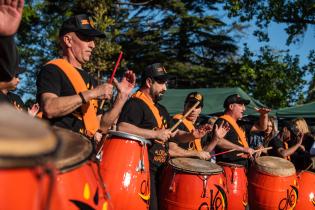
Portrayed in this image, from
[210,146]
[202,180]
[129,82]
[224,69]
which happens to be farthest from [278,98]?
[129,82]

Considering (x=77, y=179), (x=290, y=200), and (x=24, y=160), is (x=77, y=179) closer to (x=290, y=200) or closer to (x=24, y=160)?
(x=24, y=160)

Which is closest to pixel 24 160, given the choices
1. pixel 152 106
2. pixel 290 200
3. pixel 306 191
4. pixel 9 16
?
pixel 9 16

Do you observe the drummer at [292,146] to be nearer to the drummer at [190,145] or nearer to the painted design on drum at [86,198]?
the drummer at [190,145]

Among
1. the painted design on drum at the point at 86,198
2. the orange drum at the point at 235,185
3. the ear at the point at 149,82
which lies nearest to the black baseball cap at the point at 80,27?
the ear at the point at 149,82

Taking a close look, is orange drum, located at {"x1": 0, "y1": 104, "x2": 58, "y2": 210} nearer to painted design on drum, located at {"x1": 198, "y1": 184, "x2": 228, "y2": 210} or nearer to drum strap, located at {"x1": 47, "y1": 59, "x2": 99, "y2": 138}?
drum strap, located at {"x1": 47, "y1": 59, "x2": 99, "y2": 138}

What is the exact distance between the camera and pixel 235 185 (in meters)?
5.44

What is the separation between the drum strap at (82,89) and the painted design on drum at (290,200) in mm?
3887

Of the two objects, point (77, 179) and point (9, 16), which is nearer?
point (77, 179)

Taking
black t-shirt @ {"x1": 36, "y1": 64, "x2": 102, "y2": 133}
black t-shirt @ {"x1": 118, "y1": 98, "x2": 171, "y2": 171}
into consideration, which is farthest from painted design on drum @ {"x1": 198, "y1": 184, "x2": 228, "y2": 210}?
black t-shirt @ {"x1": 36, "y1": 64, "x2": 102, "y2": 133}

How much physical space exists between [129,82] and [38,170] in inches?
86.7

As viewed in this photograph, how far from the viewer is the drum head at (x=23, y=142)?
0.94 m

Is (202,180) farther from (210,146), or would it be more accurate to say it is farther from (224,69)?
(224,69)

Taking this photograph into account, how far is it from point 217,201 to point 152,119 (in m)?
1.14

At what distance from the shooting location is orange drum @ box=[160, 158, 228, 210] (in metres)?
4.31
